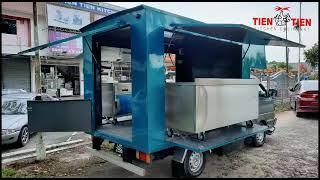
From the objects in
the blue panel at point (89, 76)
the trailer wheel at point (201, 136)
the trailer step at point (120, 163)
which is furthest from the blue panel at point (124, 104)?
the trailer wheel at point (201, 136)

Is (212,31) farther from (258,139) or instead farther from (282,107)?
(282,107)

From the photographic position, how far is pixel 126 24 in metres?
4.80

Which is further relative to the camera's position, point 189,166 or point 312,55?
point 312,55

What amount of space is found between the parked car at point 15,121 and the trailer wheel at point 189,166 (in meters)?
3.71

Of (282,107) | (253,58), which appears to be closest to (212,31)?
(253,58)

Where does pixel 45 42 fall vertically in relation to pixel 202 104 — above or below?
above

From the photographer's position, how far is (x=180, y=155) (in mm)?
4949

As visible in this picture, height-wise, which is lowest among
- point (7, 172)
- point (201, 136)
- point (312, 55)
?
point (7, 172)

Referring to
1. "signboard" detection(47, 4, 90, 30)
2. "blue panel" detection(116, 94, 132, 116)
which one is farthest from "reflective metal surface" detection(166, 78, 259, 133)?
"signboard" detection(47, 4, 90, 30)

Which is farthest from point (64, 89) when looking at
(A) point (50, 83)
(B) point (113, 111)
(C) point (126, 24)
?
(C) point (126, 24)

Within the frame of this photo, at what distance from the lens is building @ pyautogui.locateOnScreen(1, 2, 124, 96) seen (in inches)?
745

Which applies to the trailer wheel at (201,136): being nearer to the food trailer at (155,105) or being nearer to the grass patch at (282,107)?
the food trailer at (155,105)

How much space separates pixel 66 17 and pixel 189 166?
749 inches

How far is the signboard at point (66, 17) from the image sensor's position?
2044cm
